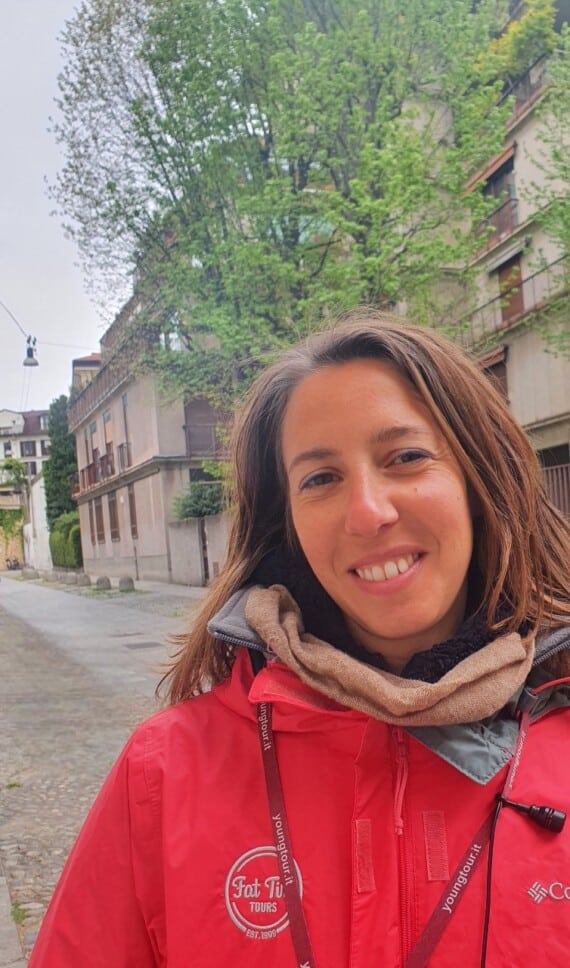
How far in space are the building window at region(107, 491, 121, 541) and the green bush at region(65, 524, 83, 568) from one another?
31.2 feet

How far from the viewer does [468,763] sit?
3.85 ft

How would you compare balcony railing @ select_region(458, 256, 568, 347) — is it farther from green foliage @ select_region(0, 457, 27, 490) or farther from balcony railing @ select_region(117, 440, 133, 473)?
green foliage @ select_region(0, 457, 27, 490)

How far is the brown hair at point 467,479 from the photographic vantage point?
56.4 inches

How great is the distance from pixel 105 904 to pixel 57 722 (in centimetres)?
619

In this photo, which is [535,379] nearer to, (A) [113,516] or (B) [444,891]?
(B) [444,891]

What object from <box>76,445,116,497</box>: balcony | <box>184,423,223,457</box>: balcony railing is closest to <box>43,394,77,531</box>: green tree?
<box>76,445,116,497</box>: balcony

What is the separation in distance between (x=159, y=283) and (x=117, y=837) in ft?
50.4

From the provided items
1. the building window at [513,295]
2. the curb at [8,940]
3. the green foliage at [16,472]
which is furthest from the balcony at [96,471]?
the curb at [8,940]

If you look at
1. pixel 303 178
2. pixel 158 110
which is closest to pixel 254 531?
pixel 303 178

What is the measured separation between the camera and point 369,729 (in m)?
1.21

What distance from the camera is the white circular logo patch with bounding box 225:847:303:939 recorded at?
44.6 inches

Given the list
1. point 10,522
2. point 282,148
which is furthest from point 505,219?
point 10,522

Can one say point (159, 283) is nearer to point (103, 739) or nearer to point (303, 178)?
point (303, 178)

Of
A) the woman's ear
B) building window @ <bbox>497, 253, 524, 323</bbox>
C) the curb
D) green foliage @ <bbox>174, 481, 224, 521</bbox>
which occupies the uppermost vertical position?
building window @ <bbox>497, 253, 524, 323</bbox>
